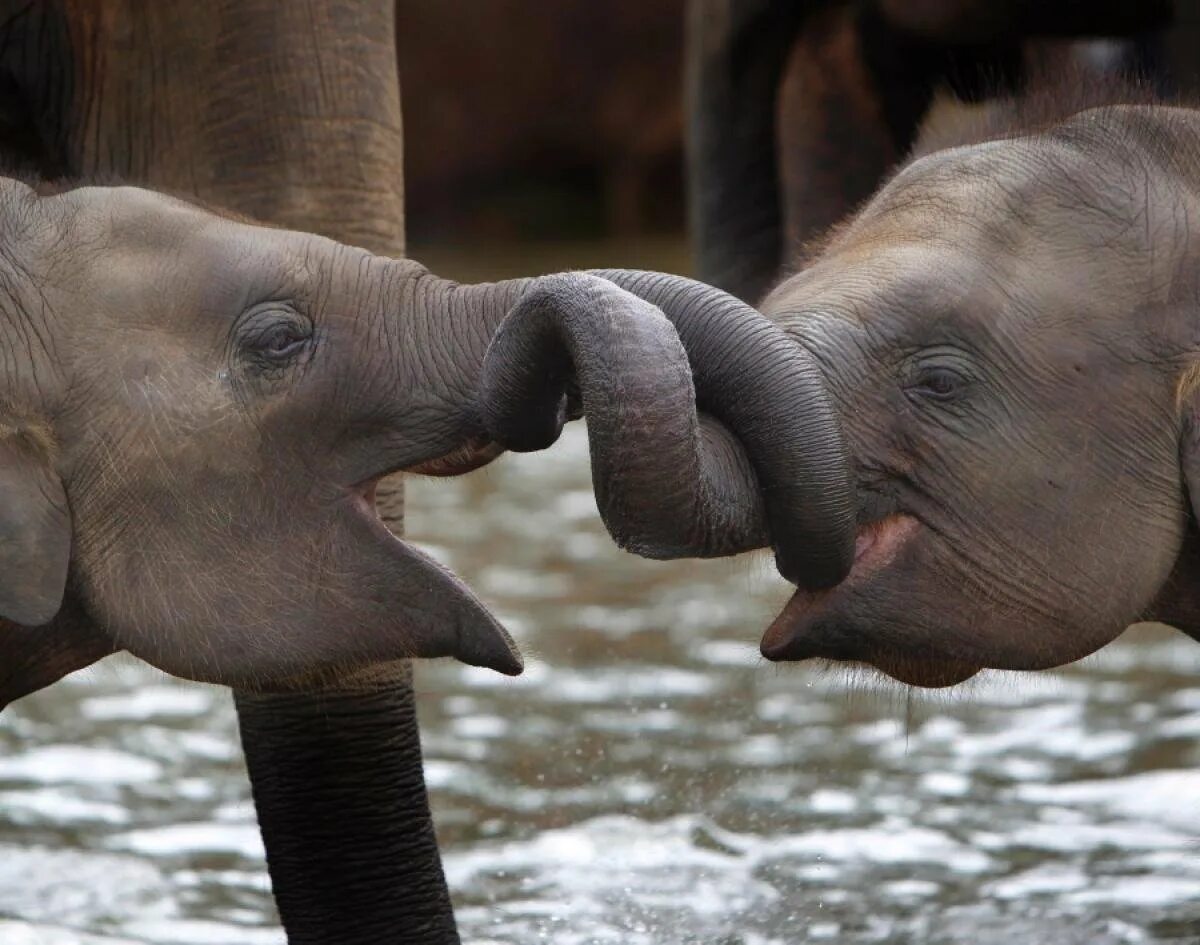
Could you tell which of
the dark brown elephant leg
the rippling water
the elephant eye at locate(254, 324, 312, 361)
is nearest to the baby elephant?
the elephant eye at locate(254, 324, 312, 361)

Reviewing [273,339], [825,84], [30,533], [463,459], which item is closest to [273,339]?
[273,339]

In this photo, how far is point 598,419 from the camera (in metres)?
2.82

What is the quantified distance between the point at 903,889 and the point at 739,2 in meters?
2.42

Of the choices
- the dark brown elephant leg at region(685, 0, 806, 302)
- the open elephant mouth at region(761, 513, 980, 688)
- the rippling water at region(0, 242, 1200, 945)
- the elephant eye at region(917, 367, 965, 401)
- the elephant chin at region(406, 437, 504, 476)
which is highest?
the dark brown elephant leg at region(685, 0, 806, 302)

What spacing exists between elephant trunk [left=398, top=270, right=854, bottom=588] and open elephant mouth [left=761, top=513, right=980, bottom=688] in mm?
57

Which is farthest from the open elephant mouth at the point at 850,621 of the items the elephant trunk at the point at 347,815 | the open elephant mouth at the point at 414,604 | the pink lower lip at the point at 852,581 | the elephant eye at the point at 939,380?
the elephant trunk at the point at 347,815

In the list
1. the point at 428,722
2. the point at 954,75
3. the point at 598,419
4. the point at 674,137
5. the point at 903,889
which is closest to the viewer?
the point at 598,419

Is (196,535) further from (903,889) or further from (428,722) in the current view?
(428,722)

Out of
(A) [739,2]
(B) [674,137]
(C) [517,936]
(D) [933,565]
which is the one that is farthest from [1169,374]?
(B) [674,137]

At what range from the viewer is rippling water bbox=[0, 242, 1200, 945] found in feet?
13.0

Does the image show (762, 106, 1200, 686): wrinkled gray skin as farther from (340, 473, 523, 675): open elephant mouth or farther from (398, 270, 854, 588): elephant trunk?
(340, 473, 523, 675): open elephant mouth

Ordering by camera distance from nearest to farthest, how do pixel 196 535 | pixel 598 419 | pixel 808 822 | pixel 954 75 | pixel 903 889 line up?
pixel 598 419 < pixel 196 535 < pixel 903 889 < pixel 808 822 < pixel 954 75

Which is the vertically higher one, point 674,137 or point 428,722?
point 674,137

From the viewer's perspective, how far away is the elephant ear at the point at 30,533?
303 cm
